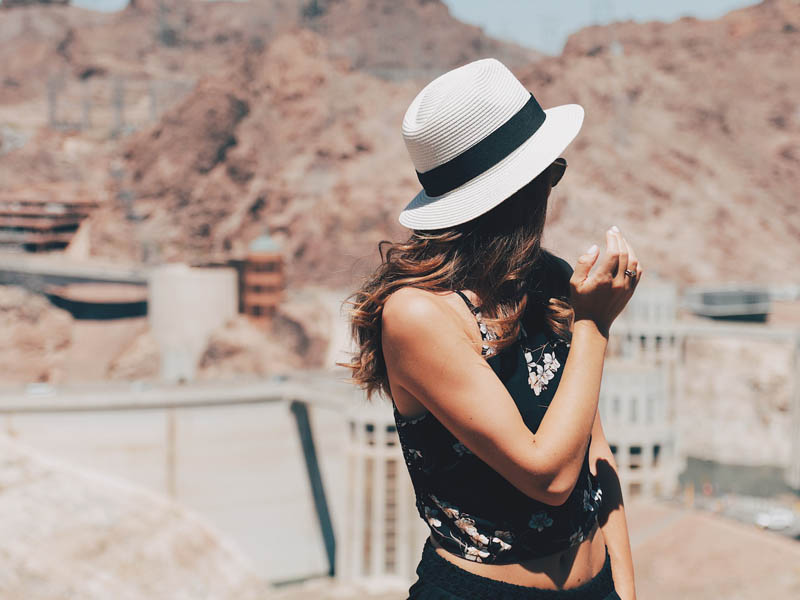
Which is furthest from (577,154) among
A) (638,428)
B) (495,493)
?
(495,493)

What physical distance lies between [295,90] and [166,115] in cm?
879

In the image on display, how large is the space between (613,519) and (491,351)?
62cm

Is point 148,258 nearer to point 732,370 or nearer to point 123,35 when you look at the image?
point 732,370

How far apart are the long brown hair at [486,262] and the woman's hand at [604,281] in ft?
0.49

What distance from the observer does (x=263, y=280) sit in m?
43.3

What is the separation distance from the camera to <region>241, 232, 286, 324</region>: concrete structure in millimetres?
42938

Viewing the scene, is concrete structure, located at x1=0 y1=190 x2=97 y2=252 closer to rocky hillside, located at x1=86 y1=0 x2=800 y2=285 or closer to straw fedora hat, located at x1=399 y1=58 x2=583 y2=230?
rocky hillside, located at x1=86 y1=0 x2=800 y2=285

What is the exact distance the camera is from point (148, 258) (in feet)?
170

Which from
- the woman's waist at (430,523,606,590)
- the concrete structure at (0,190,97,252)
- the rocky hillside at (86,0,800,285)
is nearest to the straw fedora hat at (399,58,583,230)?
the woman's waist at (430,523,606,590)

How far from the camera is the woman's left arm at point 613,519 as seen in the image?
6.98 feet

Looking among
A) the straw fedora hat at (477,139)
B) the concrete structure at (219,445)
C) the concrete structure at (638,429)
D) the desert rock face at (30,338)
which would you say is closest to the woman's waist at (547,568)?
the straw fedora hat at (477,139)

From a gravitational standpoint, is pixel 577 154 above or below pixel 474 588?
above

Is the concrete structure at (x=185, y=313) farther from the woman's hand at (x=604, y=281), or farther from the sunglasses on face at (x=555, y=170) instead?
the woman's hand at (x=604, y=281)

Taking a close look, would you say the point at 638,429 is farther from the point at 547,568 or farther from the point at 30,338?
the point at 30,338
